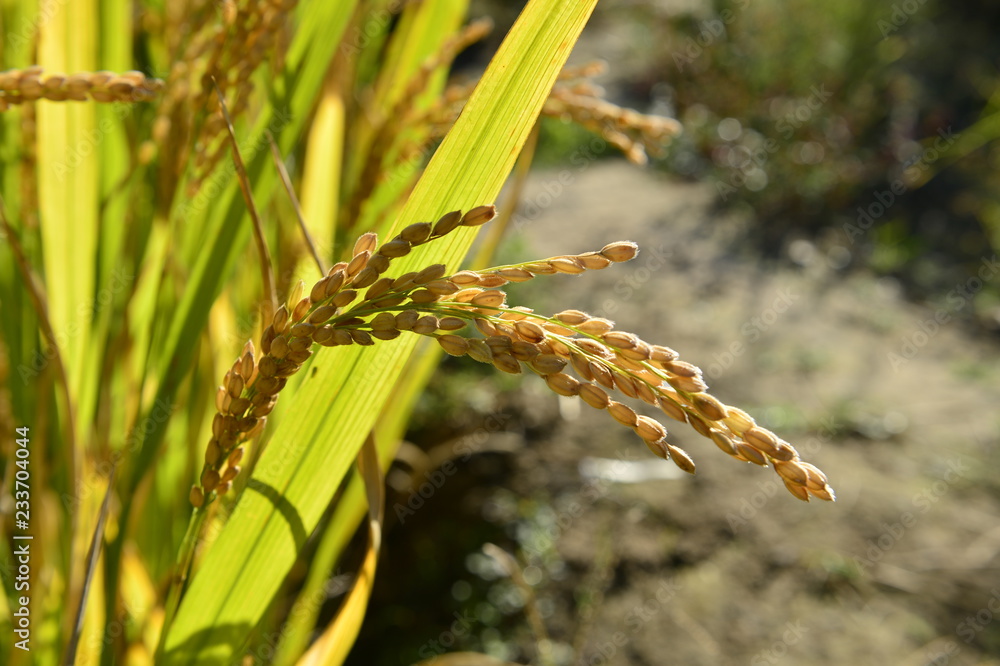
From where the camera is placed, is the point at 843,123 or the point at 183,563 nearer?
the point at 183,563

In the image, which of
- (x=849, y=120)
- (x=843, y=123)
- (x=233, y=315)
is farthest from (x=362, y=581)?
(x=849, y=120)

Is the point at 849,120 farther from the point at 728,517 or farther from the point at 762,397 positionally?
the point at 728,517

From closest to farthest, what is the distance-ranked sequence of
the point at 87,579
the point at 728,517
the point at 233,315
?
the point at 87,579 → the point at 233,315 → the point at 728,517

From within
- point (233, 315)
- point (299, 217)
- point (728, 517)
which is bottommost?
point (728, 517)

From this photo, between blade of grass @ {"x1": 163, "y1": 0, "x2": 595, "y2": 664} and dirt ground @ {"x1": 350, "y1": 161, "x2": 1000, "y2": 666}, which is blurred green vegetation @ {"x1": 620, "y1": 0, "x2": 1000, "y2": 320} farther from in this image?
blade of grass @ {"x1": 163, "y1": 0, "x2": 595, "y2": 664}

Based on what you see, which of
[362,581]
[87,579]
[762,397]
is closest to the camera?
[87,579]

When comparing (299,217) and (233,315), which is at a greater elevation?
(299,217)

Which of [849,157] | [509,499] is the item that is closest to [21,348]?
[509,499]
